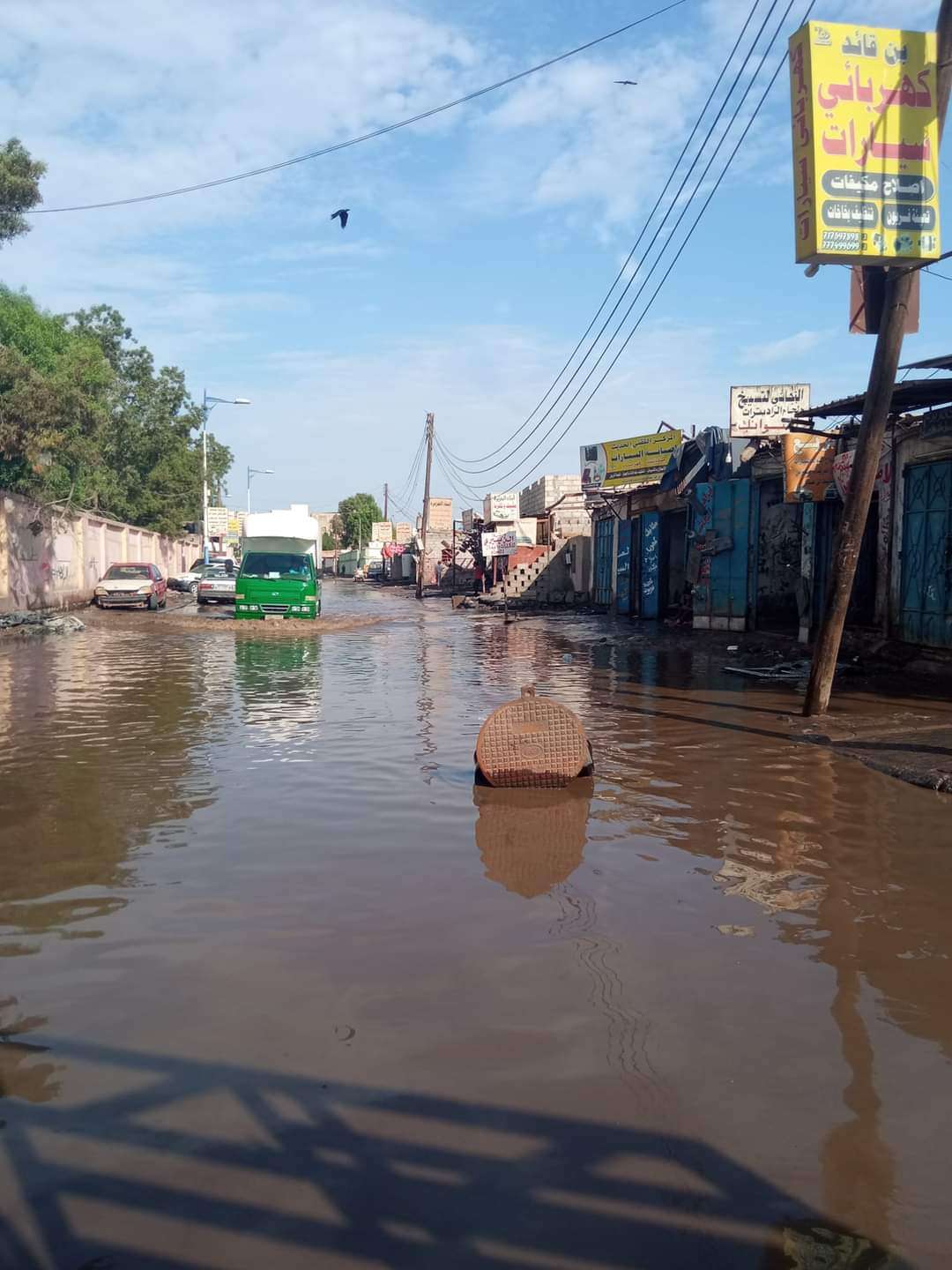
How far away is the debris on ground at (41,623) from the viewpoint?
22.8m

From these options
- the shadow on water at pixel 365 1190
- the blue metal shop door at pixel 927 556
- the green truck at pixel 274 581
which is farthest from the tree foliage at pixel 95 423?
the shadow on water at pixel 365 1190

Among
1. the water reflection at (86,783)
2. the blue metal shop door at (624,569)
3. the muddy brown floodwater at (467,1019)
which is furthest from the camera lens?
the blue metal shop door at (624,569)

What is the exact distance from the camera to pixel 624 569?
1173 inches

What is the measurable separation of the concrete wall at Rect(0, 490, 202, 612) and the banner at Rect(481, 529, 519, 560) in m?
14.8

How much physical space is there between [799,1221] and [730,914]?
93.3 inches

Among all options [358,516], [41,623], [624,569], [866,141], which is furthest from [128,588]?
[358,516]

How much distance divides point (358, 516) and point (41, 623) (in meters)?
93.2

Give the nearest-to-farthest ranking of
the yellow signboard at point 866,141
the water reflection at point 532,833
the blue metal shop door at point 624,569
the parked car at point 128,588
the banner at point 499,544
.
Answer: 1. the water reflection at point 532,833
2. the yellow signboard at point 866,141
3. the blue metal shop door at point 624,569
4. the parked car at point 128,588
5. the banner at point 499,544

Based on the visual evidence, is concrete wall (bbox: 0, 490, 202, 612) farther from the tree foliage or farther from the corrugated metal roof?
the corrugated metal roof

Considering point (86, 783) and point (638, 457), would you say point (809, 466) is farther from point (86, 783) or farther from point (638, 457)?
point (86, 783)

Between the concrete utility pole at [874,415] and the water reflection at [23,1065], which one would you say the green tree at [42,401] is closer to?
the concrete utility pole at [874,415]

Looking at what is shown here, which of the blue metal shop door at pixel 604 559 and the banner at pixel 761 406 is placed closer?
the banner at pixel 761 406

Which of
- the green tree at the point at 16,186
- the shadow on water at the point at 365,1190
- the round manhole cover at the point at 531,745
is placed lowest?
the shadow on water at the point at 365,1190

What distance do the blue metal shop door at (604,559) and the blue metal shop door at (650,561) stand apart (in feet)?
12.8
